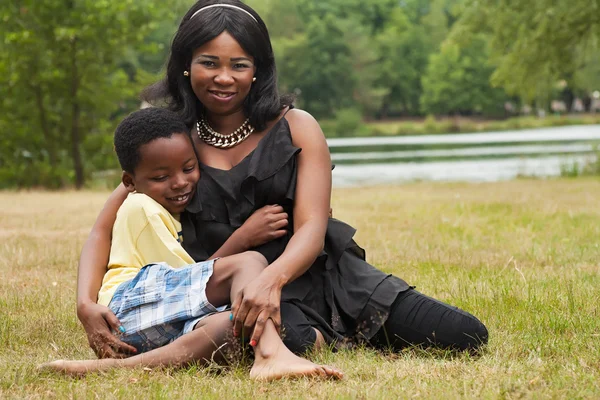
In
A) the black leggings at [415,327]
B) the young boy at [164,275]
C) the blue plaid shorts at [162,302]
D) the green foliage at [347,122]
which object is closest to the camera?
the young boy at [164,275]

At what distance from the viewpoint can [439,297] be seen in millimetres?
5152

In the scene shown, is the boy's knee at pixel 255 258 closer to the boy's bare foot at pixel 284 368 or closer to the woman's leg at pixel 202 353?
the woman's leg at pixel 202 353

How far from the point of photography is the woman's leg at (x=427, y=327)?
12.7 feet

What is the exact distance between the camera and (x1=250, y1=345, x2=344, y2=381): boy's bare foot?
129 inches

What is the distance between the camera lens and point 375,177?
822 inches

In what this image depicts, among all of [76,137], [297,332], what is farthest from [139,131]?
[76,137]

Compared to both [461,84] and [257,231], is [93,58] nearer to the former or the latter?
[257,231]

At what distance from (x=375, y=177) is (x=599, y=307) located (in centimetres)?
1636

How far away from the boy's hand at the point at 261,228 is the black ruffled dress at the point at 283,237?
0.32ft

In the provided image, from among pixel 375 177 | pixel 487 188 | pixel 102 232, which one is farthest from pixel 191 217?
pixel 375 177

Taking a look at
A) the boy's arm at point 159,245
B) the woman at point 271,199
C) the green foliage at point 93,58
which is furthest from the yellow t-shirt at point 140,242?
the green foliage at point 93,58

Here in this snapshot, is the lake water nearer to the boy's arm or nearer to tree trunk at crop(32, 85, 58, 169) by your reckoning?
tree trunk at crop(32, 85, 58, 169)

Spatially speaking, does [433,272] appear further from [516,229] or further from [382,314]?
[516,229]

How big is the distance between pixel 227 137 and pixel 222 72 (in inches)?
12.7
